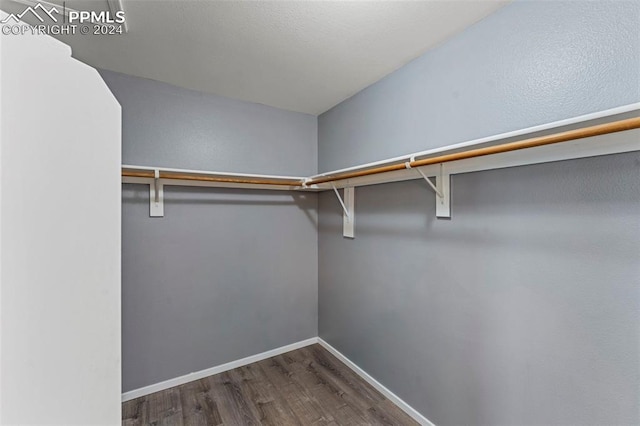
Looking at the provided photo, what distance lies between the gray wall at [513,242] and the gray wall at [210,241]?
34.4 inches

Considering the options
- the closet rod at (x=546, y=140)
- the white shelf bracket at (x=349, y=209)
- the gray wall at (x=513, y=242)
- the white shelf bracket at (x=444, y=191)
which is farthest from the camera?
the white shelf bracket at (x=349, y=209)

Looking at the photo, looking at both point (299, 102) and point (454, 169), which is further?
point (299, 102)

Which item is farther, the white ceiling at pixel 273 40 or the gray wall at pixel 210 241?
the gray wall at pixel 210 241

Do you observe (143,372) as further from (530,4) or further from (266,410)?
(530,4)

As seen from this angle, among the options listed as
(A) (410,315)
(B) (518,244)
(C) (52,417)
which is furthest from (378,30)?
(C) (52,417)

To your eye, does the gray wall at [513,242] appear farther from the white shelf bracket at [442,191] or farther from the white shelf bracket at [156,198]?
the white shelf bracket at [156,198]

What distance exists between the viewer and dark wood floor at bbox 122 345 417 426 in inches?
69.2

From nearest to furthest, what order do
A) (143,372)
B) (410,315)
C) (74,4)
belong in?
(74,4), (410,315), (143,372)

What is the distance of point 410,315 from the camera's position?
5.88ft

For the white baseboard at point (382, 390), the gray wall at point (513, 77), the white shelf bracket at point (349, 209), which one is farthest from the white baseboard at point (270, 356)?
the gray wall at point (513, 77)

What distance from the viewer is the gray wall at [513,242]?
996 mm

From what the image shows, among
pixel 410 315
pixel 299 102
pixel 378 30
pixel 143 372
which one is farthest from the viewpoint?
pixel 299 102

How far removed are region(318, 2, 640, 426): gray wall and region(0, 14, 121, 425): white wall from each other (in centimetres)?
158

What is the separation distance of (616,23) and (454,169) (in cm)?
76
